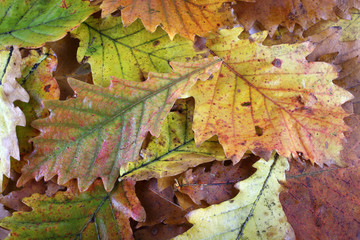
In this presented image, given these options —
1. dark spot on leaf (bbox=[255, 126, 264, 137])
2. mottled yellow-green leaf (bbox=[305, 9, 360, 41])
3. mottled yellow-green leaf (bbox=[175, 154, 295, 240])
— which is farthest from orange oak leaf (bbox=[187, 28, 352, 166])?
mottled yellow-green leaf (bbox=[305, 9, 360, 41])

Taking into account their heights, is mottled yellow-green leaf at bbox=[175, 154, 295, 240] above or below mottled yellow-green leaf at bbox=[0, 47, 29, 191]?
below

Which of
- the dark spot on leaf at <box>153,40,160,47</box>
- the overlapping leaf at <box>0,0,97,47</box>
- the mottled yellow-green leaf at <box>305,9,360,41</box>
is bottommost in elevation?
the mottled yellow-green leaf at <box>305,9,360,41</box>

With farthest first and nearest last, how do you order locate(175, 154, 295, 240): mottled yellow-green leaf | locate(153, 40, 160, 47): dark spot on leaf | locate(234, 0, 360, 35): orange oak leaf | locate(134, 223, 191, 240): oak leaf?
locate(234, 0, 360, 35): orange oak leaf, locate(153, 40, 160, 47): dark spot on leaf, locate(134, 223, 191, 240): oak leaf, locate(175, 154, 295, 240): mottled yellow-green leaf

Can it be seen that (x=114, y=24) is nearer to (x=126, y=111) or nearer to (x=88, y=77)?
(x=88, y=77)

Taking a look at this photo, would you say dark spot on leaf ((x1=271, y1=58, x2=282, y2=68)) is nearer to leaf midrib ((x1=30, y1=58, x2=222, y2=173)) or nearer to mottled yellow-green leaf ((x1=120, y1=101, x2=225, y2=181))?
leaf midrib ((x1=30, y1=58, x2=222, y2=173))

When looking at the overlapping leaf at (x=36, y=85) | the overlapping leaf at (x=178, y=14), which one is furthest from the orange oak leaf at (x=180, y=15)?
the overlapping leaf at (x=36, y=85)

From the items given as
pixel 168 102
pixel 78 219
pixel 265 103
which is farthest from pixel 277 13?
pixel 78 219

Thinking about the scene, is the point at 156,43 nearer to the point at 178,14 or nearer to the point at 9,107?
the point at 178,14
